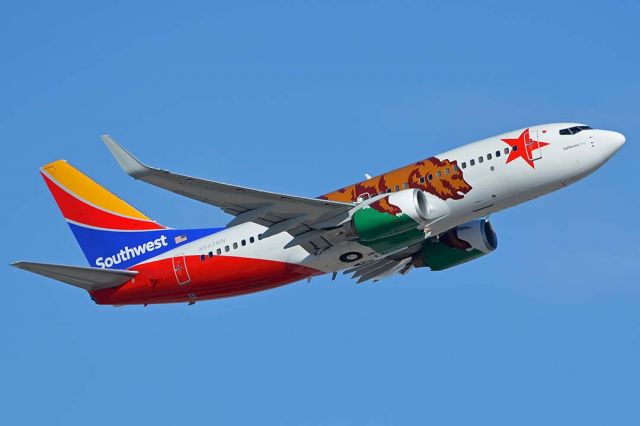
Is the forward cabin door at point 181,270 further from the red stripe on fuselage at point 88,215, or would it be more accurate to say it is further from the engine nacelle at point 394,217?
the engine nacelle at point 394,217

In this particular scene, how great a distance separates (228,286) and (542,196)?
14.9 metres

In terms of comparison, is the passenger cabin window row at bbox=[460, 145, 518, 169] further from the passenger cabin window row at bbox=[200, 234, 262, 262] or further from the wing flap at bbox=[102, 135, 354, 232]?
the passenger cabin window row at bbox=[200, 234, 262, 262]

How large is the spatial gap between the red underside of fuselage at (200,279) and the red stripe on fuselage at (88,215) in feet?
9.65

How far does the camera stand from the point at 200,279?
57.4 metres

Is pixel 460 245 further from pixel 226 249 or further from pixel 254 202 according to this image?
pixel 254 202

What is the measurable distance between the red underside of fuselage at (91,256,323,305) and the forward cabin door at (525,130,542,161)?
35.8ft

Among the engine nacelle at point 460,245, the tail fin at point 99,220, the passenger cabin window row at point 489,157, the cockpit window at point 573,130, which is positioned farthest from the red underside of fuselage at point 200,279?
the cockpit window at point 573,130

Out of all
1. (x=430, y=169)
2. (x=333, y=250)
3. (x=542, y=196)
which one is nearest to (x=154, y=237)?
(x=333, y=250)

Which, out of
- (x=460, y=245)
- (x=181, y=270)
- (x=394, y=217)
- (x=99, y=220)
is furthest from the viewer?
(x=99, y=220)

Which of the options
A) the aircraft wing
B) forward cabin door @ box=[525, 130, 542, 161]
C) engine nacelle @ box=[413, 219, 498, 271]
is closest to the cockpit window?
forward cabin door @ box=[525, 130, 542, 161]

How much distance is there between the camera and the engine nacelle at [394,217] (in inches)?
2062

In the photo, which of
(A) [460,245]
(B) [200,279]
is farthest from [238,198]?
(A) [460,245]

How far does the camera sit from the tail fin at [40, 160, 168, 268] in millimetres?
60031

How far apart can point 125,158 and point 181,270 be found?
11531 millimetres
